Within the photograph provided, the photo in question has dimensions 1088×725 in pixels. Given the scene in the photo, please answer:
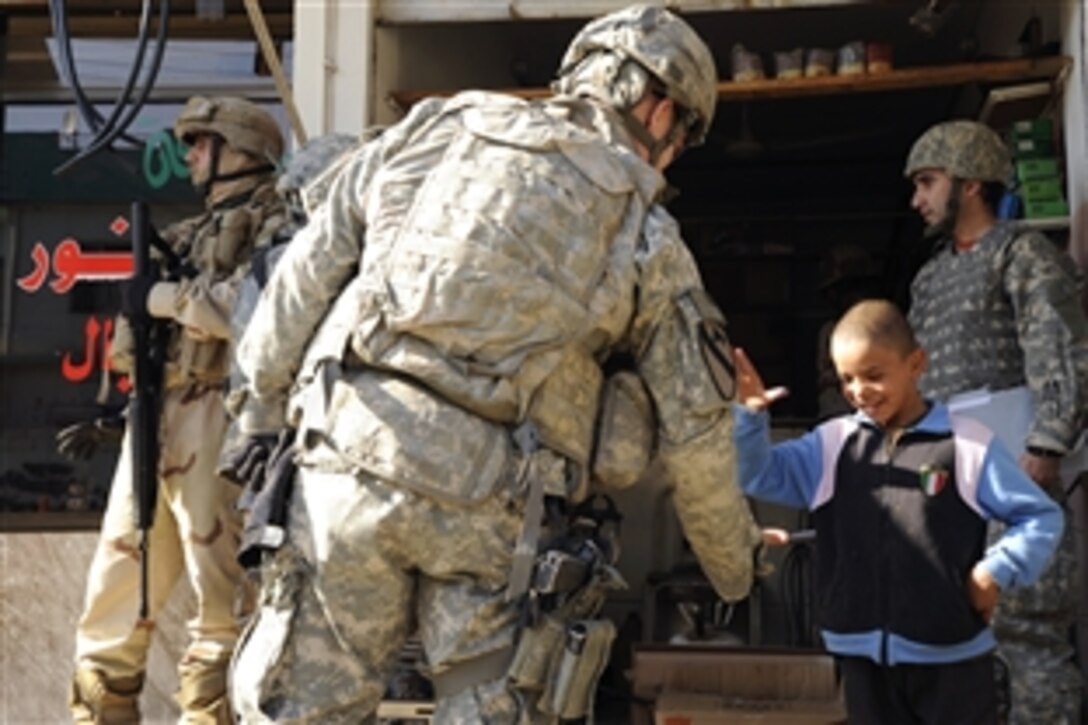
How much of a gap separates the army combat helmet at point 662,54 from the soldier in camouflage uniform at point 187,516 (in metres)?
1.72

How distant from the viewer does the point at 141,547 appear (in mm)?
5137

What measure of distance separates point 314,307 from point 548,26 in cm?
462

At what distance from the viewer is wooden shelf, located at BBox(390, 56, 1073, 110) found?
239 inches

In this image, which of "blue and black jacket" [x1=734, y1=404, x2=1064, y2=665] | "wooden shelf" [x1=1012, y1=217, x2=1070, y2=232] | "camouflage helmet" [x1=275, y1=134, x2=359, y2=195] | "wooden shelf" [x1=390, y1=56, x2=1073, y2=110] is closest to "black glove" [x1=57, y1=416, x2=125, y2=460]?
"camouflage helmet" [x1=275, y1=134, x2=359, y2=195]

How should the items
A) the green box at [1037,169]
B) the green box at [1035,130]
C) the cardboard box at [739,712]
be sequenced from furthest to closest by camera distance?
1. the green box at [1035,130]
2. the green box at [1037,169]
3. the cardboard box at [739,712]

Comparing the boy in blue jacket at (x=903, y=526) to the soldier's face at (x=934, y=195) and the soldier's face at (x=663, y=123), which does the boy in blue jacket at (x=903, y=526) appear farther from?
the soldier's face at (x=934, y=195)

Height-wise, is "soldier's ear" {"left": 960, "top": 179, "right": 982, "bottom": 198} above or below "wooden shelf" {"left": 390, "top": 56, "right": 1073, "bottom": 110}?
below

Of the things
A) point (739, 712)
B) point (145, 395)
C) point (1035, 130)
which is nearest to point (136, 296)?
point (145, 395)

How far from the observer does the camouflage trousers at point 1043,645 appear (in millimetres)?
4984

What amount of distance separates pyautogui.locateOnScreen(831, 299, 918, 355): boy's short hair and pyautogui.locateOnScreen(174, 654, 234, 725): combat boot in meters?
2.20

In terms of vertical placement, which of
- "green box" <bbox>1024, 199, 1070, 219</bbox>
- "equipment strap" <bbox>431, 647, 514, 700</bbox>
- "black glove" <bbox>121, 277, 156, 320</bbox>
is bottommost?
"equipment strap" <bbox>431, 647, 514, 700</bbox>

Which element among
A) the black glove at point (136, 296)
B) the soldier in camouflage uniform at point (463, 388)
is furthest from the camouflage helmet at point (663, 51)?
the black glove at point (136, 296)

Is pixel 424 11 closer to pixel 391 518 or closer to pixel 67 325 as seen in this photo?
pixel 67 325

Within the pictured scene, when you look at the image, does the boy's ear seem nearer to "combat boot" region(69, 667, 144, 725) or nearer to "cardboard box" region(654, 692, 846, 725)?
"cardboard box" region(654, 692, 846, 725)
